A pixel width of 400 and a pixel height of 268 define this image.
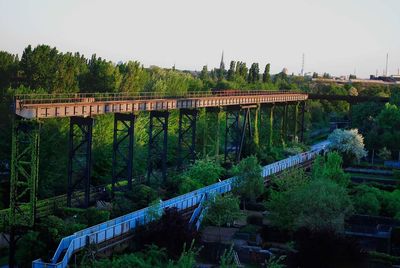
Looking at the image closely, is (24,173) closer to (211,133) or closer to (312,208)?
(312,208)

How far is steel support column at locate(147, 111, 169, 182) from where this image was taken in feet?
168

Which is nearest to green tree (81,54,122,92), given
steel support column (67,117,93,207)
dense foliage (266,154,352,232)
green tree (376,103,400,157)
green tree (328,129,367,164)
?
steel support column (67,117,93,207)

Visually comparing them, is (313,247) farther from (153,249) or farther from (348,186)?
(348,186)

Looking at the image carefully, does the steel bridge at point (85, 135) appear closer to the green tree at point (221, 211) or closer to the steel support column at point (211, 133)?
the steel support column at point (211, 133)

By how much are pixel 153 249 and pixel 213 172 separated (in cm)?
2149

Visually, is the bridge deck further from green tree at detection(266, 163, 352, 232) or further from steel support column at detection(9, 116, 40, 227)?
green tree at detection(266, 163, 352, 232)

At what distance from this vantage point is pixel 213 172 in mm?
51406

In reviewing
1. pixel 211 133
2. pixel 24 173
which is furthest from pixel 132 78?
pixel 24 173

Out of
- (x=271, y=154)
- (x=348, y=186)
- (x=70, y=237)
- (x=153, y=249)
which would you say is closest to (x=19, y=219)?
(x=70, y=237)

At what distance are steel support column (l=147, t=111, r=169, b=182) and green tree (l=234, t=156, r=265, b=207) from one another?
6.67 metres

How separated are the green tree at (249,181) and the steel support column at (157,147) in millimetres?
6672

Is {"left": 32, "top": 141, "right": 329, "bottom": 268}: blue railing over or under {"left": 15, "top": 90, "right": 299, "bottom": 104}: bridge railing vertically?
under

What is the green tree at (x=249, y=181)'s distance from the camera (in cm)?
4756

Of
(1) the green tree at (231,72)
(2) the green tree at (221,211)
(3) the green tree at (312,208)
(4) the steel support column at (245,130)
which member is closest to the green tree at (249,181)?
(3) the green tree at (312,208)
